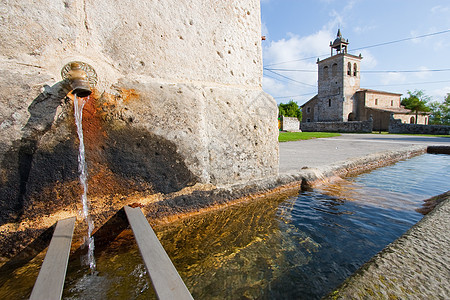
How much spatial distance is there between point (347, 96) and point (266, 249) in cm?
3524

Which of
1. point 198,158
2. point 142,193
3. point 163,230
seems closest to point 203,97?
point 198,158

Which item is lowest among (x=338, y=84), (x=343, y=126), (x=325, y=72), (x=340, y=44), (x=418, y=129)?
(x=418, y=129)

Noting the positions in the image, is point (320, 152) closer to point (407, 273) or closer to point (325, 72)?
point (407, 273)

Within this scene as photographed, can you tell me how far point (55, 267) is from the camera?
3.04 feet

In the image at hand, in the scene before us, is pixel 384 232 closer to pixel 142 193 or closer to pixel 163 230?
pixel 163 230

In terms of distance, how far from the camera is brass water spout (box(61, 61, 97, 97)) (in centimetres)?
121

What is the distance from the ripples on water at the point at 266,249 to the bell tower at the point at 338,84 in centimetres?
3299

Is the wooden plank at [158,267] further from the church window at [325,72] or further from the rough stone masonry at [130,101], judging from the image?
the church window at [325,72]

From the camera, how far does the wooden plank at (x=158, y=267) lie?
0.74 m

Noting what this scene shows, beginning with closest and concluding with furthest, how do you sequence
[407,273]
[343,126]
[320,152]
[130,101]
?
[407,273], [130,101], [320,152], [343,126]

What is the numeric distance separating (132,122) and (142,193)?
1.68ft

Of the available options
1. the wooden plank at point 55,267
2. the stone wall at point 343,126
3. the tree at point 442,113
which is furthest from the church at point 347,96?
the wooden plank at point 55,267

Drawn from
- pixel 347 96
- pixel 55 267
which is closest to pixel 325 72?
pixel 347 96

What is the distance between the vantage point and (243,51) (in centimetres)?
217
